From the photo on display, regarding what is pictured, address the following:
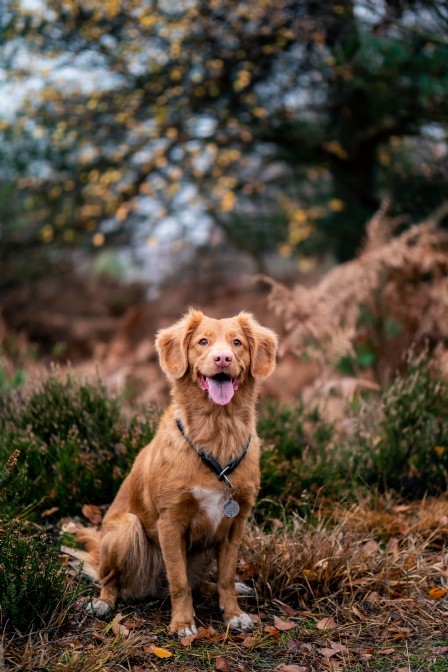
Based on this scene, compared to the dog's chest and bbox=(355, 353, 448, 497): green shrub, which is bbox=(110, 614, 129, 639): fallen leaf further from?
bbox=(355, 353, 448, 497): green shrub

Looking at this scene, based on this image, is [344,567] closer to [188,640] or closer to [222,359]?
[188,640]

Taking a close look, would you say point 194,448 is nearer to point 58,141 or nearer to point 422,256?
point 422,256

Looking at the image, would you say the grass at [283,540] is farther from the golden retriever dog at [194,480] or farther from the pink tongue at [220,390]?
the pink tongue at [220,390]

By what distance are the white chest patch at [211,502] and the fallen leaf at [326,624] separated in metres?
0.80

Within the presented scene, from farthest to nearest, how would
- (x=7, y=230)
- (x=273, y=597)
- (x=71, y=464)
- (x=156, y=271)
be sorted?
(x=156, y=271) < (x=7, y=230) < (x=71, y=464) < (x=273, y=597)

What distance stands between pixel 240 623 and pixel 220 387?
1.24m

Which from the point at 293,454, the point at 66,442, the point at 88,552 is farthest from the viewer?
the point at 293,454

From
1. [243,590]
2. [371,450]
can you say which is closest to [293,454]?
[371,450]

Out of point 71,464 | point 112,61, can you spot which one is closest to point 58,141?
point 112,61

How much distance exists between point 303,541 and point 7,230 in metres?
8.50

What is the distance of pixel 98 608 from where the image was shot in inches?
140

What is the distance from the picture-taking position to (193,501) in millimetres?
3402

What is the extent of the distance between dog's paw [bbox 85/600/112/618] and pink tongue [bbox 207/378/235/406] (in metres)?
1.26

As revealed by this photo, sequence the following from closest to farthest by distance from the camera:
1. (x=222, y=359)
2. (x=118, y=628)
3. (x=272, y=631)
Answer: (x=222, y=359) → (x=118, y=628) → (x=272, y=631)
